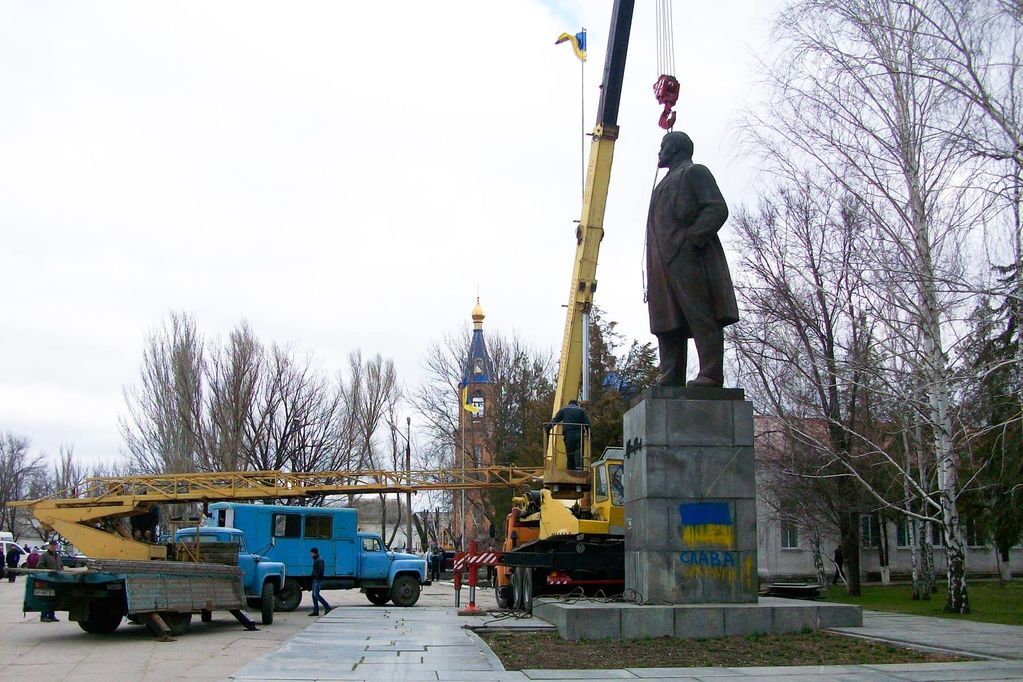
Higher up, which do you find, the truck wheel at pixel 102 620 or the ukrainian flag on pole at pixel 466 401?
the ukrainian flag on pole at pixel 466 401

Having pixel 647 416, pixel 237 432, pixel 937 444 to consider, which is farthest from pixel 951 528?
pixel 237 432

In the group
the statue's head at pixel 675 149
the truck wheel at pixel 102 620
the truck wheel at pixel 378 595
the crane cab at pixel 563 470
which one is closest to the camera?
the statue's head at pixel 675 149

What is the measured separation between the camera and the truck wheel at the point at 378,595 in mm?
27594

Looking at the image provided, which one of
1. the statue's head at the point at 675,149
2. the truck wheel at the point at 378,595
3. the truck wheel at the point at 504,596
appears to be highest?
the statue's head at the point at 675,149

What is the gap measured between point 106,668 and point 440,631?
234 inches

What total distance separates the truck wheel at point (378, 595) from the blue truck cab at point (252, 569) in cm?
541

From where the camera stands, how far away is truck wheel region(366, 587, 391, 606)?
2759 centimetres

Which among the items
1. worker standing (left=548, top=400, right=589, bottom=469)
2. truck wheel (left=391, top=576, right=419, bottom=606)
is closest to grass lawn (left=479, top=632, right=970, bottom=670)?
worker standing (left=548, top=400, right=589, bottom=469)

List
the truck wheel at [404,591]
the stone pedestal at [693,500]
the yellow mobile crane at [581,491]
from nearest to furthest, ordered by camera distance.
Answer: the stone pedestal at [693,500] < the yellow mobile crane at [581,491] < the truck wheel at [404,591]

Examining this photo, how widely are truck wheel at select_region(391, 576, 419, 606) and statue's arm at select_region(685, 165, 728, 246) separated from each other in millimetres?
15751

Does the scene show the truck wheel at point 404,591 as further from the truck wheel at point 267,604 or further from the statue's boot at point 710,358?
the statue's boot at point 710,358

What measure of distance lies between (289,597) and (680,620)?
1373 cm

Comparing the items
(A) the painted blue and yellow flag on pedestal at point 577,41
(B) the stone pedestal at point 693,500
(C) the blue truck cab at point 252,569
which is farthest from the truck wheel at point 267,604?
(A) the painted blue and yellow flag on pedestal at point 577,41

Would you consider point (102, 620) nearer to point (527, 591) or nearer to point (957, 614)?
point (527, 591)
